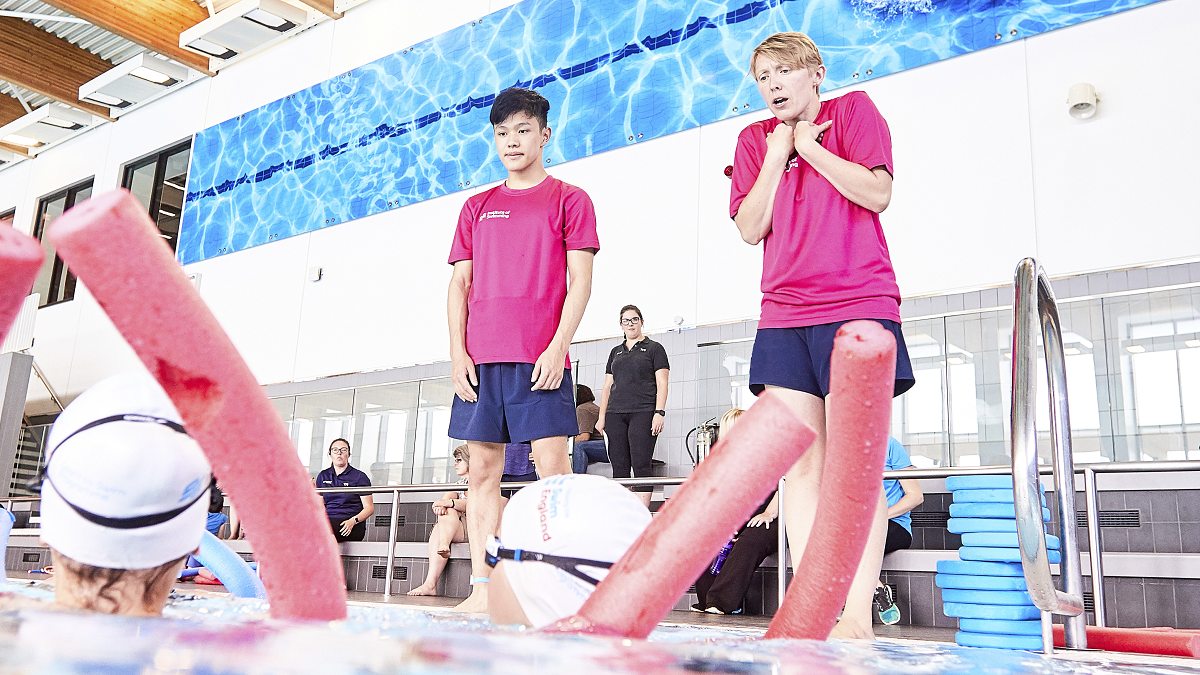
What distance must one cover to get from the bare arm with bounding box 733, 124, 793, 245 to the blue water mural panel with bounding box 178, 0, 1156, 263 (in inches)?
189

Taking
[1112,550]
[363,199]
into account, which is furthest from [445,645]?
[363,199]

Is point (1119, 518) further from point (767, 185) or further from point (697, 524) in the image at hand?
point (697, 524)

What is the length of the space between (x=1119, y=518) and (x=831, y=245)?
3571 millimetres

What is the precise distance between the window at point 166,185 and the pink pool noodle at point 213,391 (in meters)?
13.0

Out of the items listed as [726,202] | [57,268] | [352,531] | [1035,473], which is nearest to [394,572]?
[352,531]

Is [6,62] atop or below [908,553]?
atop

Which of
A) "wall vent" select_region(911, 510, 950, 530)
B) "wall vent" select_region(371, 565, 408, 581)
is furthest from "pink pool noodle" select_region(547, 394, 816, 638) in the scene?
"wall vent" select_region(371, 565, 408, 581)

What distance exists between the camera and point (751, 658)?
72 cm

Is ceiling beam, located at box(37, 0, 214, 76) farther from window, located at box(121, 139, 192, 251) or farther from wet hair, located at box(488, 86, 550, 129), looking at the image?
wet hair, located at box(488, 86, 550, 129)

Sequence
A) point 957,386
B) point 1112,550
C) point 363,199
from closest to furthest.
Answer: point 1112,550 < point 957,386 < point 363,199

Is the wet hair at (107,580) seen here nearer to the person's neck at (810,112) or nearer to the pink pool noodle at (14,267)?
the pink pool noodle at (14,267)

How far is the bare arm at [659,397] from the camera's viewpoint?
758 cm

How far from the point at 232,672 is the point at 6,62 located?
49.1ft

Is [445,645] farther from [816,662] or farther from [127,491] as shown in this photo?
[127,491]
